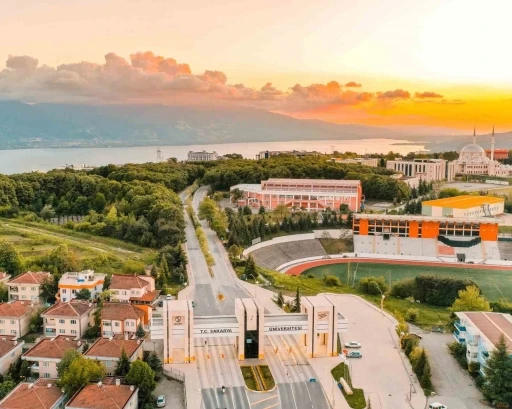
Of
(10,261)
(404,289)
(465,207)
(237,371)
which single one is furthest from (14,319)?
(465,207)

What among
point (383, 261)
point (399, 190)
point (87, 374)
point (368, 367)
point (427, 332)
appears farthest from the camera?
point (399, 190)

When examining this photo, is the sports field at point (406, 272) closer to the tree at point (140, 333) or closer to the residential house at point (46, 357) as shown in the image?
the tree at point (140, 333)

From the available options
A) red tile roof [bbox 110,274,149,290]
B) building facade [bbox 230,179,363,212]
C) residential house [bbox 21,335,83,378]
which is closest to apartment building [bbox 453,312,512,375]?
red tile roof [bbox 110,274,149,290]

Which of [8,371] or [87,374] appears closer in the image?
[87,374]

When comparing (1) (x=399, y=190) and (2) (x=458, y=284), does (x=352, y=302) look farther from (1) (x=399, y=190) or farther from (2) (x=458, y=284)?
(1) (x=399, y=190)

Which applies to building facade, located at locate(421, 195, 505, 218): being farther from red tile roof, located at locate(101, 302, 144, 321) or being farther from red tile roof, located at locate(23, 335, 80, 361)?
red tile roof, located at locate(23, 335, 80, 361)

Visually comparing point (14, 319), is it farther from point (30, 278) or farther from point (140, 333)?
point (140, 333)

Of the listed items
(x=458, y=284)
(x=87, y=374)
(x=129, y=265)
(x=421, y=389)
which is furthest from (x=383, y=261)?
(x=87, y=374)
